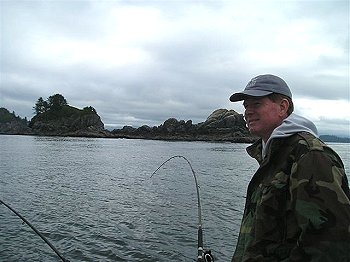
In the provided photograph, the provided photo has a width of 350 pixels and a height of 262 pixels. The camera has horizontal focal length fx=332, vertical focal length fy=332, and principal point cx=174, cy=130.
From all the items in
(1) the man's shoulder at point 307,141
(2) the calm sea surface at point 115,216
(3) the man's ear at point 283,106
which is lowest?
(2) the calm sea surface at point 115,216

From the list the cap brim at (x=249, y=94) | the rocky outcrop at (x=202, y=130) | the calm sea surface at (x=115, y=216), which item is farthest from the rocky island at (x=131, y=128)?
the cap brim at (x=249, y=94)

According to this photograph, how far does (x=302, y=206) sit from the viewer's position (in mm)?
2361

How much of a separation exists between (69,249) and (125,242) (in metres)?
1.94

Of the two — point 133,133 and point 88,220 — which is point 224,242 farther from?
point 133,133

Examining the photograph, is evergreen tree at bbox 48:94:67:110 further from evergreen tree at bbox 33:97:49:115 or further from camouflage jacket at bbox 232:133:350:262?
camouflage jacket at bbox 232:133:350:262

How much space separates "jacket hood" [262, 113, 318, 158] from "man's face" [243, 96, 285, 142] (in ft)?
0.60

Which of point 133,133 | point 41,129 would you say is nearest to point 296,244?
point 133,133

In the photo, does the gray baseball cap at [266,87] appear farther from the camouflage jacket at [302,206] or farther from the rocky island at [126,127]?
the rocky island at [126,127]

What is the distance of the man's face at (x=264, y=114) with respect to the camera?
10.4 ft

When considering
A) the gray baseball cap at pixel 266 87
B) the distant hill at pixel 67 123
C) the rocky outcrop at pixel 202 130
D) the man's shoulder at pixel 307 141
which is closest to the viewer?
the man's shoulder at pixel 307 141

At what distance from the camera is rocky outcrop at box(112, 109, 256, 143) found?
131000 mm

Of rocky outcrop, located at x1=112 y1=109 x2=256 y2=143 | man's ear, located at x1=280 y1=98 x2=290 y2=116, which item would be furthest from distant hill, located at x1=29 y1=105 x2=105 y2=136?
man's ear, located at x1=280 y1=98 x2=290 y2=116

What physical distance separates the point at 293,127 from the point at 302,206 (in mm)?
727

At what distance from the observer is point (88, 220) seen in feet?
47.2
